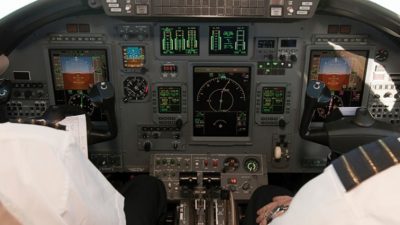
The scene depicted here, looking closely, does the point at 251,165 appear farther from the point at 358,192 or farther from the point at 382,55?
the point at 358,192

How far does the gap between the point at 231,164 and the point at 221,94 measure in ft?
1.59

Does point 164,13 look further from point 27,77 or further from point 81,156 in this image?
point 81,156

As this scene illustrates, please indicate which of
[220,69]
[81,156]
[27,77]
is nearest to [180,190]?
[220,69]

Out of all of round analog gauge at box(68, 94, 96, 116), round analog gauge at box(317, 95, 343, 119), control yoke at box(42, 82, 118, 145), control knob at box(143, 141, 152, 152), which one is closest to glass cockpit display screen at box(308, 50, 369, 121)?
round analog gauge at box(317, 95, 343, 119)

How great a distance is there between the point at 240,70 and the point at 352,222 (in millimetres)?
2100

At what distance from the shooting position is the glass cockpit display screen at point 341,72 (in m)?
2.82

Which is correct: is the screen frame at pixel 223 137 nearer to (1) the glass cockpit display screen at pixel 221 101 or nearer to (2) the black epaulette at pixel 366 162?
(1) the glass cockpit display screen at pixel 221 101

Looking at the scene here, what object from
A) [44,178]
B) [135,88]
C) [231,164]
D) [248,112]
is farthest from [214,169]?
[44,178]

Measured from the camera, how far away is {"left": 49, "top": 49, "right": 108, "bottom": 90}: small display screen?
9.29 feet

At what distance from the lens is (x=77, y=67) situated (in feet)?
9.42

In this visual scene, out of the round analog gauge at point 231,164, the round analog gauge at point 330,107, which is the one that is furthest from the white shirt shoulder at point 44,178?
the round analog gauge at point 330,107

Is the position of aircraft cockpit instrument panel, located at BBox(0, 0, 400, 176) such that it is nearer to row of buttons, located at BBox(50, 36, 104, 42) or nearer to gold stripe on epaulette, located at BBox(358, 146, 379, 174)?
row of buttons, located at BBox(50, 36, 104, 42)

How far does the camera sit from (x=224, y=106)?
9.68ft

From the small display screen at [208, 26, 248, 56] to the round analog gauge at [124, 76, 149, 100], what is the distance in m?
0.46
